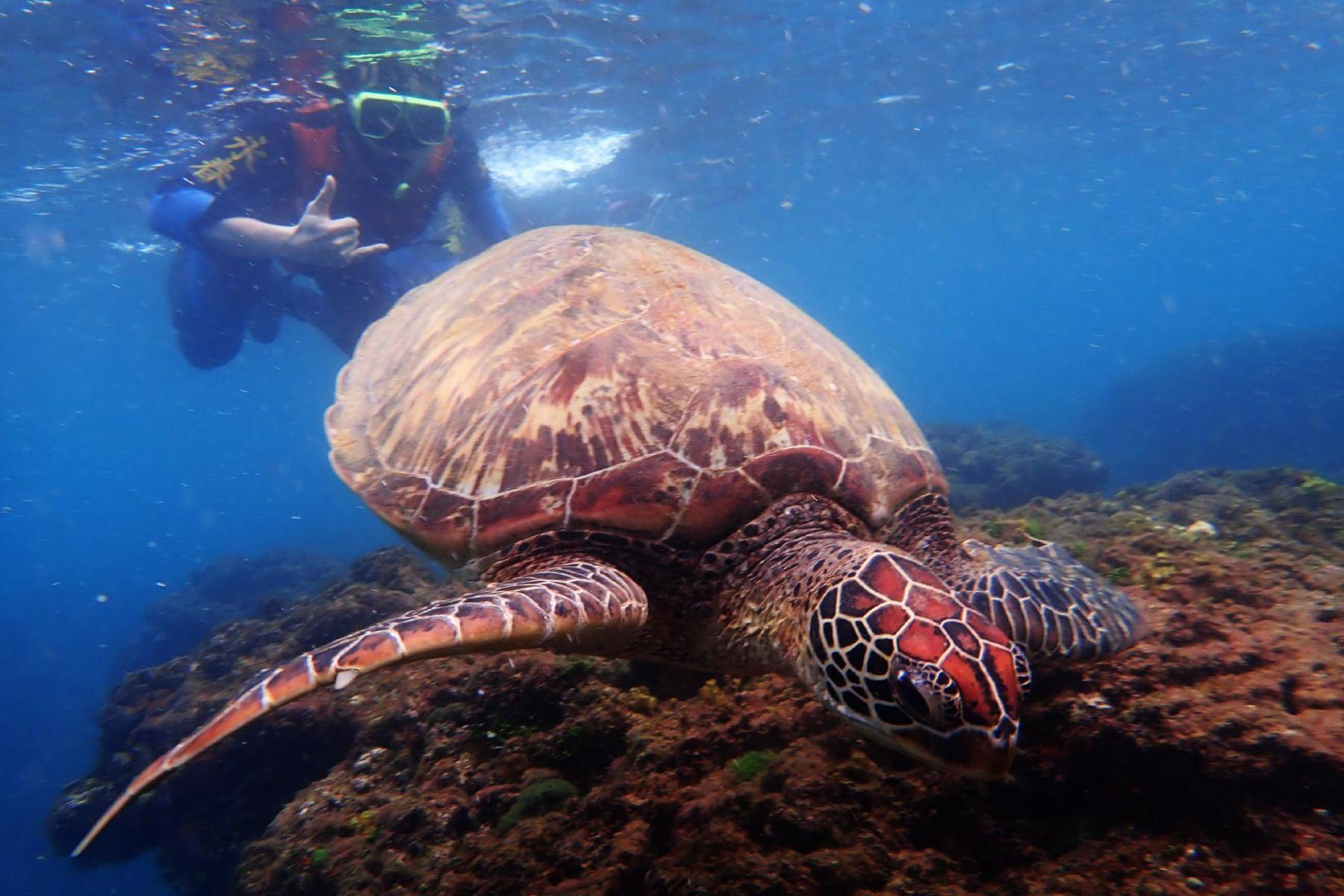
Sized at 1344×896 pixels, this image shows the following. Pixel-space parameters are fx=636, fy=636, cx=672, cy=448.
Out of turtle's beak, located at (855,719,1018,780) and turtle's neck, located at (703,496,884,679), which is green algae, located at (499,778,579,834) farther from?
turtle's beak, located at (855,719,1018,780)

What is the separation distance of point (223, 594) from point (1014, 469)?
22.6 metres

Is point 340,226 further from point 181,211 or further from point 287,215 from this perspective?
point 287,215

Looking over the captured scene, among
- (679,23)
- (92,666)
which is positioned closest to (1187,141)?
(679,23)

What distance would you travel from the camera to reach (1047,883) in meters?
1.87

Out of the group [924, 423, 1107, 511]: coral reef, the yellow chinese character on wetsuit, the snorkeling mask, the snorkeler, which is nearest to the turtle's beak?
the snorkeler

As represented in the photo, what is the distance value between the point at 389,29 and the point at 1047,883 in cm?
1676

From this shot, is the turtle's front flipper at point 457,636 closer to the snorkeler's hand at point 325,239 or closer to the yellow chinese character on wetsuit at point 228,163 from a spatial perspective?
the snorkeler's hand at point 325,239

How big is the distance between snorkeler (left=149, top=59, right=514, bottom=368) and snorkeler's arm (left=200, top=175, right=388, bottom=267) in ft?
0.10

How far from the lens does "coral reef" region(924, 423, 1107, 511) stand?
14.3m

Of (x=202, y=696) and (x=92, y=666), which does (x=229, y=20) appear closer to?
(x=202, y=696)

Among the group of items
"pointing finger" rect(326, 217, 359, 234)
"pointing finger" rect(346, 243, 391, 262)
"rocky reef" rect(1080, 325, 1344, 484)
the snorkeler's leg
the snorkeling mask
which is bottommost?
"rocky reef" rect(1080, 325, 1344, 484)

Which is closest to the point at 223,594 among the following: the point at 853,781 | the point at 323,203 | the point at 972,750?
the point at 323,203

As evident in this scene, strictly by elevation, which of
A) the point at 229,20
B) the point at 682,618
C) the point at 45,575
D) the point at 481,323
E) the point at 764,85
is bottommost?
the point at 45,575

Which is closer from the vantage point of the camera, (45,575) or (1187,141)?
(1187,141)
